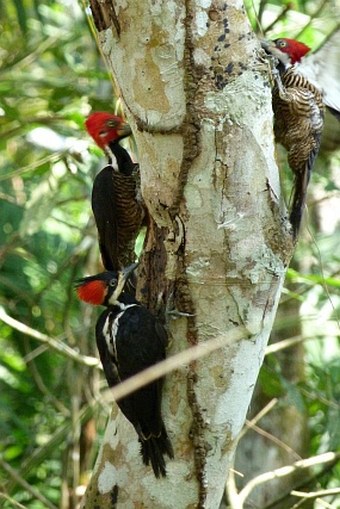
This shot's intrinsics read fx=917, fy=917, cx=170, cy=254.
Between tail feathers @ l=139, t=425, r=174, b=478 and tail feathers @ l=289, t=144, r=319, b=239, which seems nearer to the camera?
tail feathers @ l=139, t=425, r=174, b=478

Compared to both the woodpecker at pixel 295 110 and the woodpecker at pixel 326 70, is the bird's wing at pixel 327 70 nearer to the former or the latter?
the woodpecker at pixel 326 70

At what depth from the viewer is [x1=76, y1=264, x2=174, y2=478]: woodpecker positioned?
2.41 meters

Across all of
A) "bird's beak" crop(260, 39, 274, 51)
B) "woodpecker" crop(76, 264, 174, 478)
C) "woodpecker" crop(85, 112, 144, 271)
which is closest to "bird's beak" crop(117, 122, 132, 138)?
"woodpecker" crop(85, 112, 144, 271)

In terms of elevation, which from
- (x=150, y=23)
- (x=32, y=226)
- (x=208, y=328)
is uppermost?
(x=150, y=23)

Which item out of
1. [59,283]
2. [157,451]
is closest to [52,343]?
[59,283]

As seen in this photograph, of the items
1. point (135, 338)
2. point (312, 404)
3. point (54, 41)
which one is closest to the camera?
point (135, 338)

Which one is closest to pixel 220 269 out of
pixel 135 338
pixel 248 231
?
pixel 248 231

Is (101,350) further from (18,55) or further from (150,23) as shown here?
(18,55)

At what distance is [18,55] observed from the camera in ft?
15.1

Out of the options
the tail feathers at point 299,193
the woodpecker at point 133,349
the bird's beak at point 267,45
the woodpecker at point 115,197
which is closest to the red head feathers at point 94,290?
the woodpecker at point 133,349

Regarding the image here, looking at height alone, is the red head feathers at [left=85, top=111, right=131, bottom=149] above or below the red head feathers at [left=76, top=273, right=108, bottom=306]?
above

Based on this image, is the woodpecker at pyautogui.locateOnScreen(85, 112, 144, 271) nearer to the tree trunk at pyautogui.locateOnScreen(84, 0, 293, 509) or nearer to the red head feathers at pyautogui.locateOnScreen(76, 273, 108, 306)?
the red head feathers at pyautogui.locateOnScreen(76, 273, 108, 306)

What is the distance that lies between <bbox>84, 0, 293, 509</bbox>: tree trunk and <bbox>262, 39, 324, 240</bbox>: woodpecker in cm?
39

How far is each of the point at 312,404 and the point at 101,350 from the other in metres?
1.88
